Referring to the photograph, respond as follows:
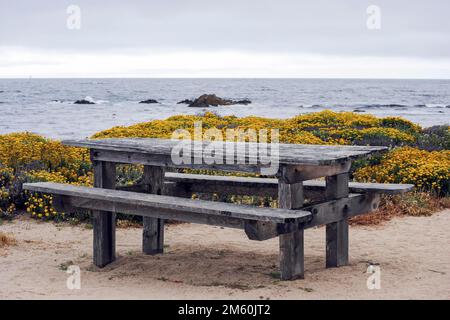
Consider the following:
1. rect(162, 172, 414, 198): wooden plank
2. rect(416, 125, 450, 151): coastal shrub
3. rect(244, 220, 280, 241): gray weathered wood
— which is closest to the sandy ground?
rect(244, 220, 280, 241): gray weathered wood

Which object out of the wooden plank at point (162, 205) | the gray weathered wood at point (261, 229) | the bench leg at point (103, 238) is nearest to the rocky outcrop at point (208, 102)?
the bench leg at point (103, 238)

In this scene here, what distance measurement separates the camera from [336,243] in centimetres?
687

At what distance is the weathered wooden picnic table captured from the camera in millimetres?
5828

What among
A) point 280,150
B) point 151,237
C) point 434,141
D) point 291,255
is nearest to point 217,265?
point 151,237

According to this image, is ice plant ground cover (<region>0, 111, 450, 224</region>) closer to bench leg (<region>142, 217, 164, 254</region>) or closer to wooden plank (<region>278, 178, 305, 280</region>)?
bench leg (<region>142, 217, 164, 254</region>)

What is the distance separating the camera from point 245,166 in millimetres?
6168

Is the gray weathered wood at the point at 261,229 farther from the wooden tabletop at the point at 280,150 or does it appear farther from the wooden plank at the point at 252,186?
the wooden plank at the point at 252,186

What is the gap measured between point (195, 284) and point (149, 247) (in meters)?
1.47

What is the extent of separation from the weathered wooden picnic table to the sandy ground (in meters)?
0.29

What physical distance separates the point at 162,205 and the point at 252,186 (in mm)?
1676

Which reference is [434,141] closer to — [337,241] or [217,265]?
[337,241]

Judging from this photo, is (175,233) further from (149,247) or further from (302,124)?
(302,124)

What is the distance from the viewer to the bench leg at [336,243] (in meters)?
6.87

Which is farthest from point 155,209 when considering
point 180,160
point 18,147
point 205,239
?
point 18,147
